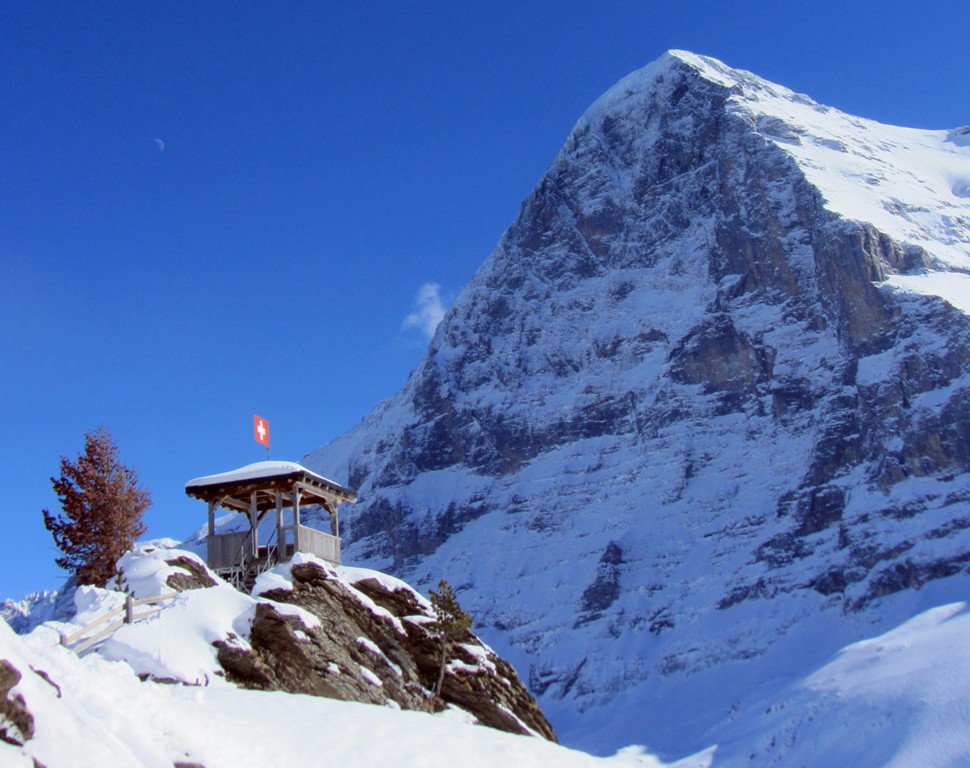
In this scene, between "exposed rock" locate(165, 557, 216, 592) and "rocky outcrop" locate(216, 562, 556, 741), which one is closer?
"rocky outcrop" locate(216, 562, 556, 741)

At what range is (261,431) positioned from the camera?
3681 cm

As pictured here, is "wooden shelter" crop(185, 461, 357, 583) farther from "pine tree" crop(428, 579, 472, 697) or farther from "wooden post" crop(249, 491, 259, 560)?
"pine tree" crop(428, 579, 472, 697)

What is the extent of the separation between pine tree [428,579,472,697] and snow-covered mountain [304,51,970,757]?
6840 cm

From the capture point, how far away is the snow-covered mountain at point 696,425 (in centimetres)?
11825

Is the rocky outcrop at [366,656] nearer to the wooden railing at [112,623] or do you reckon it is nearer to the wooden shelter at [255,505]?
the wooden railing at [112,623]

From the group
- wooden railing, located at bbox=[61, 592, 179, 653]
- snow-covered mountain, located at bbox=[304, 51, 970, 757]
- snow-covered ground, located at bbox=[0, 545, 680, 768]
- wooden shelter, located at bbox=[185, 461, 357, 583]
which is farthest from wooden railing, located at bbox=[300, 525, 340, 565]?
snow-covered mountain, located at bbox=[304, 51, 970, 757]

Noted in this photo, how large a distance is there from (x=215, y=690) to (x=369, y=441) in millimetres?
180415

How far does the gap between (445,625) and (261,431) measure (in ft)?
39.3

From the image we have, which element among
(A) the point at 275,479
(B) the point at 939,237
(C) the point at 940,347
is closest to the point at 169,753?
(A) the point at 275,479

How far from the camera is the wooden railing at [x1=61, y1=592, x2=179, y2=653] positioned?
65.6 feet

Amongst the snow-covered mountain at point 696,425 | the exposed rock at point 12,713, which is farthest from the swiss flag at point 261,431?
the snow-covered mountain at point 696,425

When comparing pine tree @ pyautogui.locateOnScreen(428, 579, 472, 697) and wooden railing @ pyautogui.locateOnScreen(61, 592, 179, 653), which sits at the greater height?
wooden railing @ pyautogui.locateOnScreen(61, 592, 179, 653)

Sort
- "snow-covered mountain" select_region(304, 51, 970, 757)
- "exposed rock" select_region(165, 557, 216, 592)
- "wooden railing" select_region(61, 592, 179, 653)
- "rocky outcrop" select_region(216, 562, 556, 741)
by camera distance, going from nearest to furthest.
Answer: "wooden railing" select_region(61, 592, 179, 653), "rocky outcrop" select_region(216, 562, 556, 741), "exposed rock" select_region(165, 557, 216, 592), "snow-covered mountain" select_region(304, 51, 970, 757)

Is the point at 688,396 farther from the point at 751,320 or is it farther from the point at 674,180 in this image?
the point at 674,180
